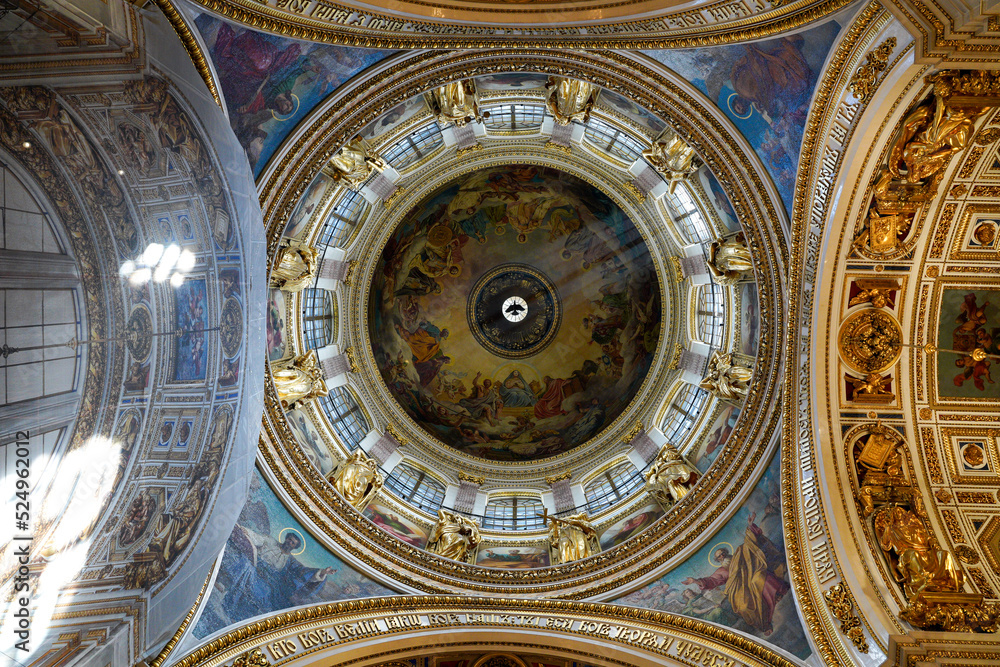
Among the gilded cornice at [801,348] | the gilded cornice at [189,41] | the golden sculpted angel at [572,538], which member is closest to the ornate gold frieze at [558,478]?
the golden sculpted angel at [572,538]

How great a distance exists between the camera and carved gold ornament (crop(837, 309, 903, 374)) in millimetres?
12578

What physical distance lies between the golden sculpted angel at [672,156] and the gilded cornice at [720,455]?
99cm

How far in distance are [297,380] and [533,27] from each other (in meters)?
10.5

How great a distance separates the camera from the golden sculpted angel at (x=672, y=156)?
14.5 meters

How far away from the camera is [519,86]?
15352 millimetres

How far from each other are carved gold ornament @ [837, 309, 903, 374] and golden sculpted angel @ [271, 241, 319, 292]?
1253 cm

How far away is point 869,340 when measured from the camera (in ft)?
41.4

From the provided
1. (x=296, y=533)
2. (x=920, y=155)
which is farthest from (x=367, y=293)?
(x=920, y=155)

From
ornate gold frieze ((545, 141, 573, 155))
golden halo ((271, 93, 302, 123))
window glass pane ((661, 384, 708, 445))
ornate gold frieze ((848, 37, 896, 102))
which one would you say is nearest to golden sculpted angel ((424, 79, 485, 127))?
golden halo ((271, 93, 302, 123))

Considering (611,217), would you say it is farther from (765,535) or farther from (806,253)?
(765,535)

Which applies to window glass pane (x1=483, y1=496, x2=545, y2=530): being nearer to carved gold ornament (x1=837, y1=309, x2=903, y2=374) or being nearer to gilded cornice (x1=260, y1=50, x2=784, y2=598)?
gilded cornice (x1=260, y1=50, x2=784, y2=598)

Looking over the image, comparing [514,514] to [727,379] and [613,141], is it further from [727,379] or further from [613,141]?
[613,141]

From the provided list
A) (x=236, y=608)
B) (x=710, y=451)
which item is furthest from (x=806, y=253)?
(x=236, y=608)

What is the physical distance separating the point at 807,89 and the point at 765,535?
9746mm
